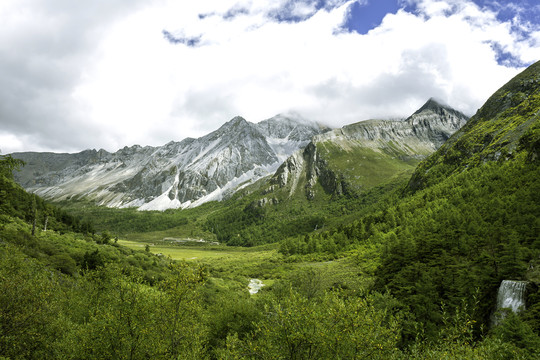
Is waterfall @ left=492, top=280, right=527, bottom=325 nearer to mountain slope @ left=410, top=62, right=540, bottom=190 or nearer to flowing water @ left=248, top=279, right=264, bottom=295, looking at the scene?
flowing water @ left=248, top=279, right=264, bottom=295

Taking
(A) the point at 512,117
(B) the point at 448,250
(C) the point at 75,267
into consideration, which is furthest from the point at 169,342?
(A) the point at 512,117

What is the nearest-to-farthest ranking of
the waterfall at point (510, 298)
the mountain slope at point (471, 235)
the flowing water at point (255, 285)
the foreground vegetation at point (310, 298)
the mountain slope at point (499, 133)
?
1. the foreground vegetation at point (310, 298)
2. the waterfall at point (510, 298)
3. the mountain slope at point (471, 235)
4. the flowing water at point (255, 285)
5. the mountain slope at point (499, 133)

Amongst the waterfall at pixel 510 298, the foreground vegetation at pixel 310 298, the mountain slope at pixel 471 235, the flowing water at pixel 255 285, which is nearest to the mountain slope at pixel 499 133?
the mountain slope at pixel 471 235

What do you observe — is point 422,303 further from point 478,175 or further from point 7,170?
point 478,175

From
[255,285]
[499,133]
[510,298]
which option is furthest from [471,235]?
[499,133]

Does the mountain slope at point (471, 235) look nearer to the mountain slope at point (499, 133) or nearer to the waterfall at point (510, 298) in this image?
the mountain slope at point (499, 133)

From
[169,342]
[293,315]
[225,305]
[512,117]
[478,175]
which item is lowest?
[225,305]

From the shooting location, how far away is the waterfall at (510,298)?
33281 millimetres

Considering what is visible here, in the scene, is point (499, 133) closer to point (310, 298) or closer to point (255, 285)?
point (255, 285)

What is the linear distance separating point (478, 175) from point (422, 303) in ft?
270

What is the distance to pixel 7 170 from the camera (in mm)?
22641

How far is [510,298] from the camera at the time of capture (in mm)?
34562

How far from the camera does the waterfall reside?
109 ft

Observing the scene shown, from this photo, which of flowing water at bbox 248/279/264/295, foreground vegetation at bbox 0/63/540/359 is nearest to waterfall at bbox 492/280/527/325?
foreground vegetation at bbox 0/63/540/359
